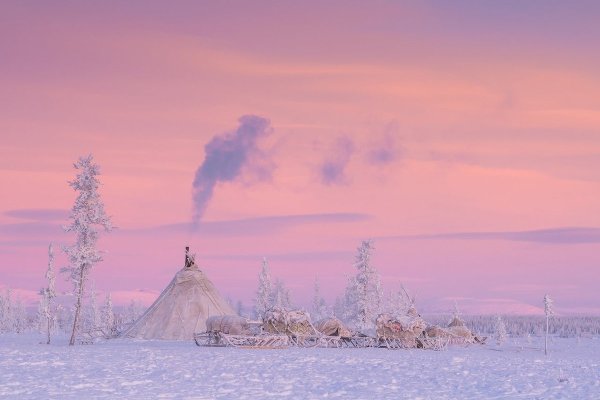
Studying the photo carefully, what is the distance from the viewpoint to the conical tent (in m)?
62.0

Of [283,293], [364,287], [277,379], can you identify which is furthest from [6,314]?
[277,379]

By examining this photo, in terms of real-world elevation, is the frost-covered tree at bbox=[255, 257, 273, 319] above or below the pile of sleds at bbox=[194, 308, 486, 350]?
above

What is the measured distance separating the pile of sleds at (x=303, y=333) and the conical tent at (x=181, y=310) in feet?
12.4

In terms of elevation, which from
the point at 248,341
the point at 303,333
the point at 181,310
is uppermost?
the point at 181,310

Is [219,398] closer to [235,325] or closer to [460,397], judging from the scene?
[460,397]

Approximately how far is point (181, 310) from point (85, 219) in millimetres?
11525

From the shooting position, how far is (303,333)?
58.4 metres

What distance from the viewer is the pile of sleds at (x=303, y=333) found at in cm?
5328

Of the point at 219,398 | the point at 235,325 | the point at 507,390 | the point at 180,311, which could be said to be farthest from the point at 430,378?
the point at 180,311

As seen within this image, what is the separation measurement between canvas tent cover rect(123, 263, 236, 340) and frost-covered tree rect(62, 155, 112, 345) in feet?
21.6

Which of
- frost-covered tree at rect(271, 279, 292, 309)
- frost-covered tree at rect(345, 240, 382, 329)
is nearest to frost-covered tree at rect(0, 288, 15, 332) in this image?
frost-covered tree at rect(271, 279, 292, 309)

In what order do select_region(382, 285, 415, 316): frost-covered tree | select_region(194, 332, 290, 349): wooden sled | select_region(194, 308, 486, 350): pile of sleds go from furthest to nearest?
select_region(382, 285, 415, 316): frost-covered tree < select_region(194, 308, 486, 350): pile of sleds < select_region(194, 332, 290, 349): wooden sled

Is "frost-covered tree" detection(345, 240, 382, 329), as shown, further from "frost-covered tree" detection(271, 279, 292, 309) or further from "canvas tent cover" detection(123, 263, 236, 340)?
"frost-covered tree" detection(271, 279, 292, 309)

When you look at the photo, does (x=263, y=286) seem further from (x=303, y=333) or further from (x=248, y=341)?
(x=248, y=341)
